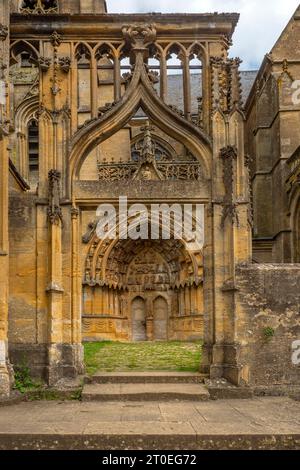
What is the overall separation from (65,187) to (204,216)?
2.66 m

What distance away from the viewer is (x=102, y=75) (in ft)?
77.2

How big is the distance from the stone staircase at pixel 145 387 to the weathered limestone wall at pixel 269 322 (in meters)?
1.03

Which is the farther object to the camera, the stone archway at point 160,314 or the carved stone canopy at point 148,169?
the stone archway at point 160,314

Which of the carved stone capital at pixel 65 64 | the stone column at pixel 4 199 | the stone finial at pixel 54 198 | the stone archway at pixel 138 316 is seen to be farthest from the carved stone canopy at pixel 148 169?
the stone column at pixel 4 199

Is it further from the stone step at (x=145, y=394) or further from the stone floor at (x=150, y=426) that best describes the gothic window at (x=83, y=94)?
the stone floor at (x=150, y=426)

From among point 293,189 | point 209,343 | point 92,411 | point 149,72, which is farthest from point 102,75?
point 92,411

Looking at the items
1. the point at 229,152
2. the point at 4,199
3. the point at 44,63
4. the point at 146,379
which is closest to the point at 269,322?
the point at 146,379

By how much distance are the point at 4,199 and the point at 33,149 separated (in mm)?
14132

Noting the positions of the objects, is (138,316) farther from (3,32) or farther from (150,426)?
(150,426)

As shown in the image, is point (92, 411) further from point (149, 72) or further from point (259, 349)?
point (149, 72)

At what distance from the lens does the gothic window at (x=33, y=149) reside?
23188mm

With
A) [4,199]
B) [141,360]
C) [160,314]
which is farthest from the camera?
[160,314]

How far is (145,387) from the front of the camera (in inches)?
412

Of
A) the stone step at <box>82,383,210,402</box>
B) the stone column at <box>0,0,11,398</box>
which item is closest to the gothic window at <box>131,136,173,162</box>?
the stone column at <box>0,0,11,398</box>
